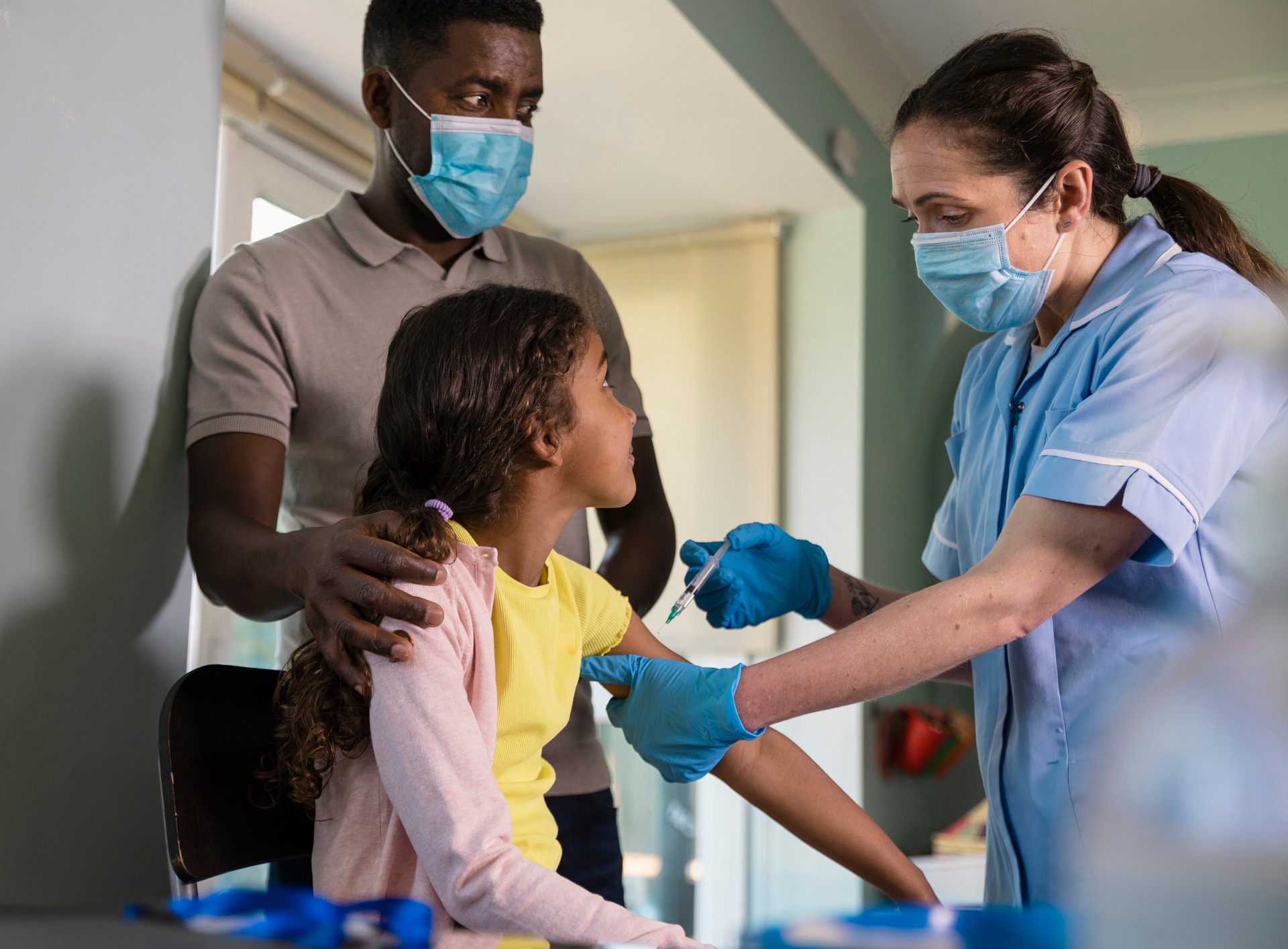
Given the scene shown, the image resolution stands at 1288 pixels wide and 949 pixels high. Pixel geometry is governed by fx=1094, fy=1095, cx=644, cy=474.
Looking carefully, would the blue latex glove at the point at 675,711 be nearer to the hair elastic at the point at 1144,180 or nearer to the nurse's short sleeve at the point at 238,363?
the nurse's short sleeve at the point at 238,363

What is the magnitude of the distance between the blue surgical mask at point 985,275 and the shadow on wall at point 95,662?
0.86 meters

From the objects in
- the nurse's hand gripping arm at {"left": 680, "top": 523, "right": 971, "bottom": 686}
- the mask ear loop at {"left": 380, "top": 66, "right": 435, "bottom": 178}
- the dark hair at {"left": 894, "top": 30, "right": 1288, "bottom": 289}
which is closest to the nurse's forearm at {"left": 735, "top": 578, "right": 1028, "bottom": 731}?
the nurse's hand gripping arm at {"left": 680, "top": 523, "right": 971, "bottom": 686}

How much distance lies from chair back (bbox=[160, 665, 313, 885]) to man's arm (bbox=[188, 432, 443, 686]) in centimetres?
9

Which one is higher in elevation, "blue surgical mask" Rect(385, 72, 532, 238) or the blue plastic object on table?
"blue surgical mask" Rect(385, 72, 532, 238)

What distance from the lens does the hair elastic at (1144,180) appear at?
4.28 feet

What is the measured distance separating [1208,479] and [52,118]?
1133mm

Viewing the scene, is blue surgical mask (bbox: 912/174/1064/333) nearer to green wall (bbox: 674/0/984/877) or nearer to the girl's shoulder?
the girl's shoulder

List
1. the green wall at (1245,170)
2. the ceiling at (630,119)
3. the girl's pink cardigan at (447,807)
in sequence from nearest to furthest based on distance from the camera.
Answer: the girl's pink cardigan at (447,807) < the ceiling at (630,119) < the green wall at (1245,170)

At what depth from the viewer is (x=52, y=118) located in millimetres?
1045

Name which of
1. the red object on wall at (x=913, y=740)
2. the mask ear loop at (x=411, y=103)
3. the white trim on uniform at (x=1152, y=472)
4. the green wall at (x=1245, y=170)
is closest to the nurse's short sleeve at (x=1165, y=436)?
the white trim on uniform at (x=1152, y=472)

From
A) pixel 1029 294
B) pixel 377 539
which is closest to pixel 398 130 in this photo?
pixel 377 539

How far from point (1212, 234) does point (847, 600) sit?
64cm

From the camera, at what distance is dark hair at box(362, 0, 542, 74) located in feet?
4.50

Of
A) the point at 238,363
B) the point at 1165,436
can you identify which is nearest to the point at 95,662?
the point at 238,363
